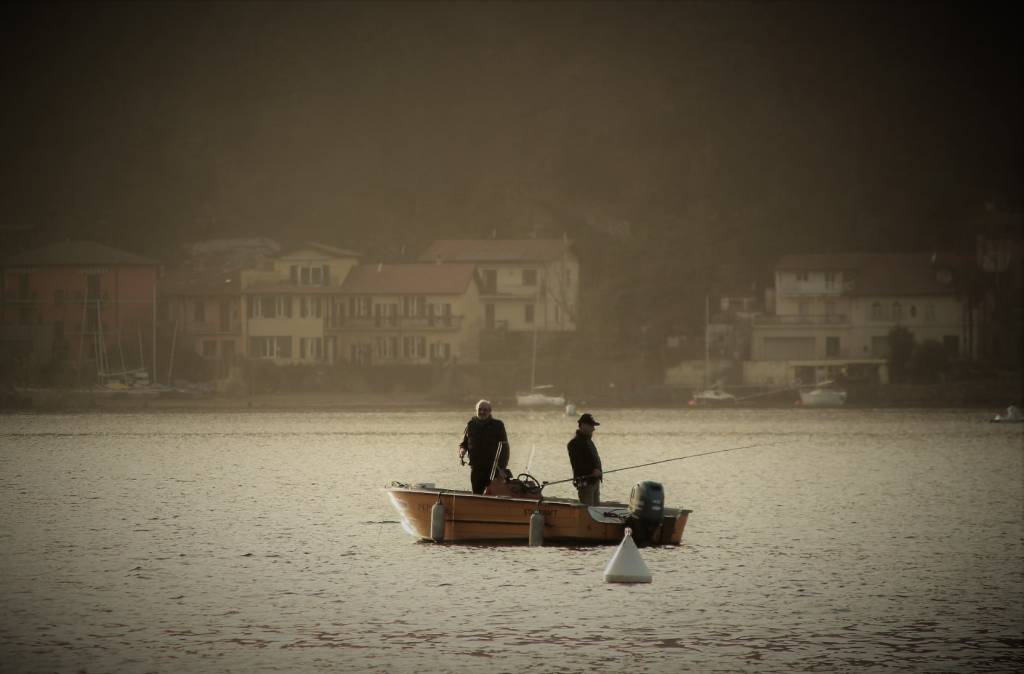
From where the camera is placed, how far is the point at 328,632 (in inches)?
808

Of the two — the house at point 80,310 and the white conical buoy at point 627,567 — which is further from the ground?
the house at point 80,310

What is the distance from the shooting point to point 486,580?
83.0 ft

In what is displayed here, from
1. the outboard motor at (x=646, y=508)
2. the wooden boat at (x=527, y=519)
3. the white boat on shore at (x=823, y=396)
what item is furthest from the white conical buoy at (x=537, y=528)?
the white boat on shore at (x=823, y=396)

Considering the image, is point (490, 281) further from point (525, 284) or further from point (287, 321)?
point (287, 321)

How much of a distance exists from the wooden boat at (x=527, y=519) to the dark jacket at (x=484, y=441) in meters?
0.67

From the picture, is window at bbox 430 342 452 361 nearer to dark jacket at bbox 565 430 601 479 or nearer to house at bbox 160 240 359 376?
house at bbox 160 240 359 376

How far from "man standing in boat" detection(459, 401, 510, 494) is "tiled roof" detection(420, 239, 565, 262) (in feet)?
304

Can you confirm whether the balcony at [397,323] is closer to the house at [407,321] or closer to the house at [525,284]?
the house at [407,321]

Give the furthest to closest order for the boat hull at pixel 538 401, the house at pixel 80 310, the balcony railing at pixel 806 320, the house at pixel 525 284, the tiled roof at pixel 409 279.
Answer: the house at pixel 525 284, the balcony railing at pixel 806 320, the house at pixel 80 310, the tiled roof at pixel 409 279, the boat hull at pixel 538 401

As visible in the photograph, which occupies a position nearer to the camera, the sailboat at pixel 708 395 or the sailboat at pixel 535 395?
the sailboat at pixel 535 395

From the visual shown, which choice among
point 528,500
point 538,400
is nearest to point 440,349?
point 538,400

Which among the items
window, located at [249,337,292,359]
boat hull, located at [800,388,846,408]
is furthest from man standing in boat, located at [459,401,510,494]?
boat hull, located at [800,388,846,408]

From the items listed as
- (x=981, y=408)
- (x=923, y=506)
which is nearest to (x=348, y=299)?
(x=981, y=408)

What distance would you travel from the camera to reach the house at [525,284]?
11762cm
